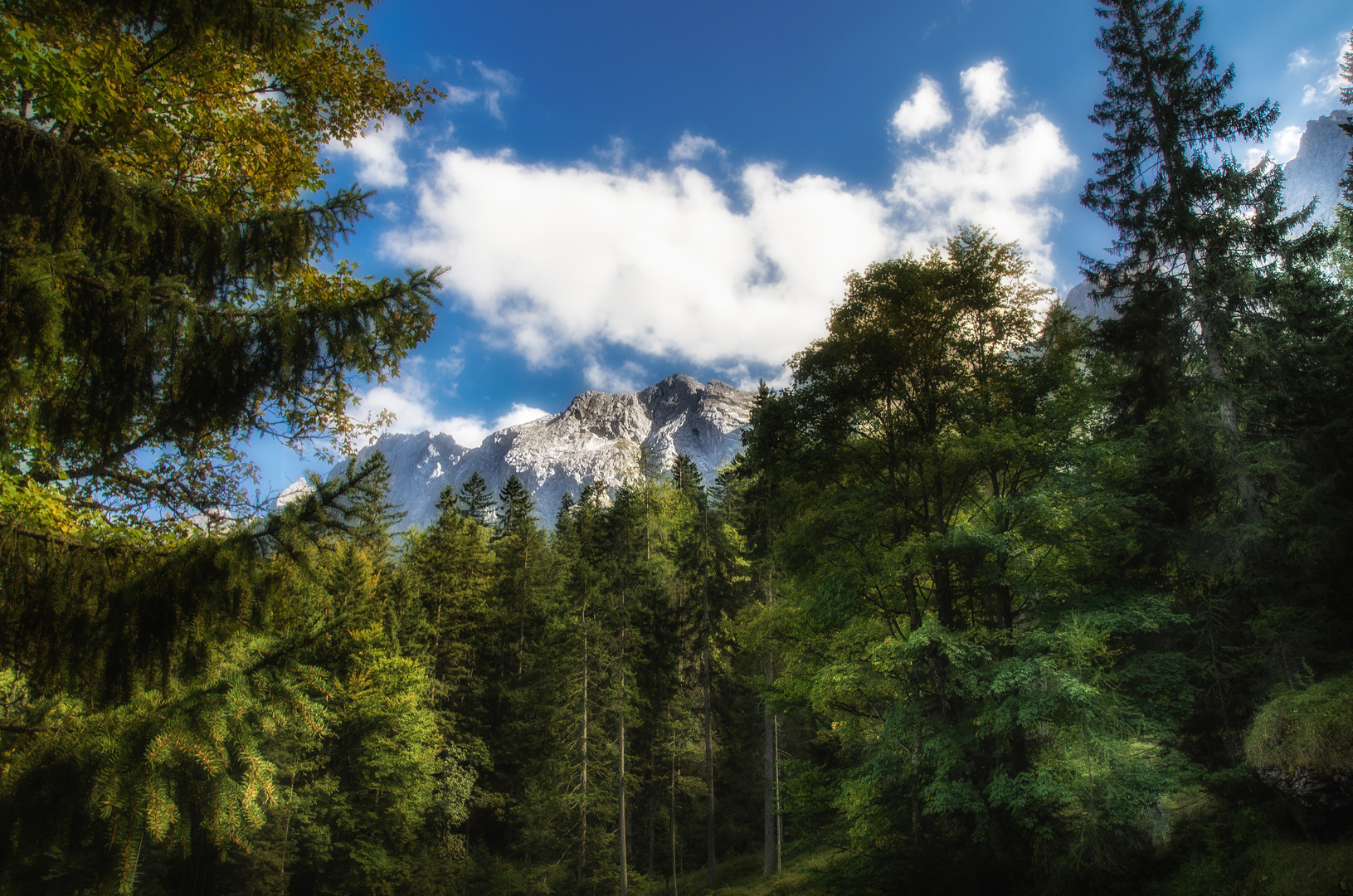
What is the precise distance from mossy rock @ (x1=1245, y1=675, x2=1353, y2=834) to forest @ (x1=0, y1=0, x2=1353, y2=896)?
76 millimetres

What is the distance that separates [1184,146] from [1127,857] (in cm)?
1565

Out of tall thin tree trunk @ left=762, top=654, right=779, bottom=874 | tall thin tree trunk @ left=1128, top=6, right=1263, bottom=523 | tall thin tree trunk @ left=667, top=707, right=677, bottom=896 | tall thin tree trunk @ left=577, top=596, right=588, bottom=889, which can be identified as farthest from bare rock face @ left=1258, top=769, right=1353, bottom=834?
tall thin tree trunk @ left=577, top=596, right=588, bottom=889

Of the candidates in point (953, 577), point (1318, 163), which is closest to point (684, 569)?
point (953, 577)

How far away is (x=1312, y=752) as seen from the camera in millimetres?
9445

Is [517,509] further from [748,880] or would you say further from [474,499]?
[748,880]

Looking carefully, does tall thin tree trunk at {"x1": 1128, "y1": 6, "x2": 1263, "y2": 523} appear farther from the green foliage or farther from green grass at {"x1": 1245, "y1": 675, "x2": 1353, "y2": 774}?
the green foliage

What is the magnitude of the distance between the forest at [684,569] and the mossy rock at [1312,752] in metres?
0.08

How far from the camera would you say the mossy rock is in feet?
30.4

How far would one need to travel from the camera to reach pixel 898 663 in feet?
35.4

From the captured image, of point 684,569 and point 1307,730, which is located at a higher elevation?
point 684,569

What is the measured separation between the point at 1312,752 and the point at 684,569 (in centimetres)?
1741

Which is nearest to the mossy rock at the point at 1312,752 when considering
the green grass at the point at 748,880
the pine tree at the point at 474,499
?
the green grass at the point at 748,880

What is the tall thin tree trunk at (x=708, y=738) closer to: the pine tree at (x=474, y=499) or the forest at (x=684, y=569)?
the forest at (x=684, y=569)

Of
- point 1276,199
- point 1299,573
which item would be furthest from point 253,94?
point 1276,199
